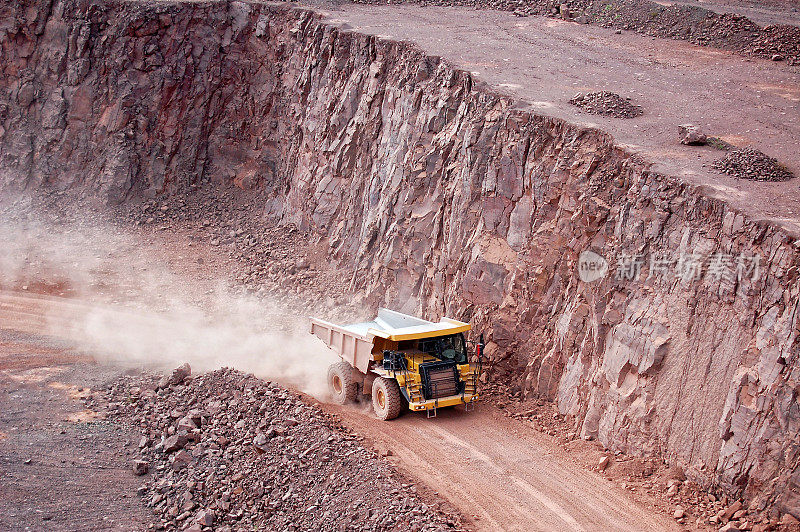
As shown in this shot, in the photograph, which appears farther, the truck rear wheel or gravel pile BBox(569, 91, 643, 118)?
gravel pile BBox(569, 91, 643, 118)

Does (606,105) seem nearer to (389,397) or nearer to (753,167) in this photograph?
(753,167)

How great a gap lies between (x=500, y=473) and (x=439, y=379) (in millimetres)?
2708

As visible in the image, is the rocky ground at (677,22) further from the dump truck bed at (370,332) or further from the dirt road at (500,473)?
the dirt road at (500,473)

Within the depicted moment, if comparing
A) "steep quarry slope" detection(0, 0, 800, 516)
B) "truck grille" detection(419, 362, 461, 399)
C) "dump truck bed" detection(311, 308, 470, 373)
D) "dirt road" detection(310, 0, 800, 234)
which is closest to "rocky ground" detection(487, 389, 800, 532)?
"steep quarry slope" detection(0, 0, 800, 516)

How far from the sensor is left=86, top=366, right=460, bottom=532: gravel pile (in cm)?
1425

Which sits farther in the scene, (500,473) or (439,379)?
(439,379)

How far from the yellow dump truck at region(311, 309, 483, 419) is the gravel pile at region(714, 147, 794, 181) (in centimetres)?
635

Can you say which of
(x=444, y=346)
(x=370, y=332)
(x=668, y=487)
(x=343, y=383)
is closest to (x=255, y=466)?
(x=343, y=383)

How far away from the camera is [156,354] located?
23234 mm

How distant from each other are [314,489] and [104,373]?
363 inches

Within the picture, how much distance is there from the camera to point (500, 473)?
A: 15312 mm

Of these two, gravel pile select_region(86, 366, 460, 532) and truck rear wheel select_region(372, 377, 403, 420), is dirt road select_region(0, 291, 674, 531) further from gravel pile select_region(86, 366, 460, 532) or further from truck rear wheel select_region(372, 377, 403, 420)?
gravel pile select_region(86, 366, 460, 532)

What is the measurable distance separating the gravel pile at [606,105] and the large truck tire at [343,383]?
8817 mm

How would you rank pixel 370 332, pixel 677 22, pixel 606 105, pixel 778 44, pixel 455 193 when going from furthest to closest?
pixel 677 22, pixel 778 44, pixel 455 193, pixel 606 105, pixel 370 332
